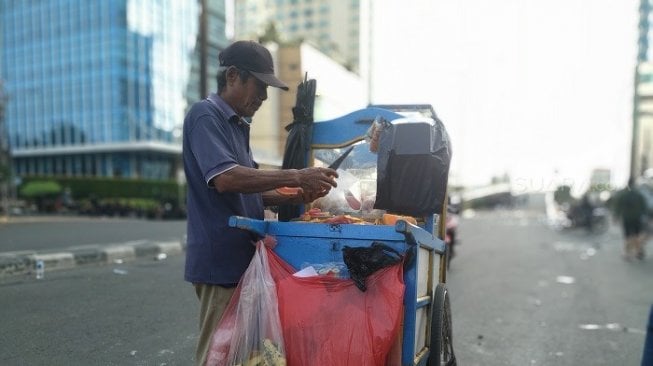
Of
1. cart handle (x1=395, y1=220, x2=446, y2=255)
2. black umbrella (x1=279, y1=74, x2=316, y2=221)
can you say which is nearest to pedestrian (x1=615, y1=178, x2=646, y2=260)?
black umbrella (x1=279, y1=74, x2=316, y2=221)

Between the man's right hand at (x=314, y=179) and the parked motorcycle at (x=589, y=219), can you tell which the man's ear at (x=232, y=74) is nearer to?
the man's right hand at (x=314, y=179)

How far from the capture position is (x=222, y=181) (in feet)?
6.80

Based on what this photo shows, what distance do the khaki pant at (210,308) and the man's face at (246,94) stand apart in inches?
30.1

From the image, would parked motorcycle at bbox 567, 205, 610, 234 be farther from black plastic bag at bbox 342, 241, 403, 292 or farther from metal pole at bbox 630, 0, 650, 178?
black plastic bag at bbox 342, 241, 403, 292

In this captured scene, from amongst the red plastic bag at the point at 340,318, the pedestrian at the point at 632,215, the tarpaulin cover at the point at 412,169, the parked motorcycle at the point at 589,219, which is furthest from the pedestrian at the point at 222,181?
the parked motorcycle at the point at 589,219

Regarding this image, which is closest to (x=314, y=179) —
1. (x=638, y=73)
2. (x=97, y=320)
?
(x=97, y=320)

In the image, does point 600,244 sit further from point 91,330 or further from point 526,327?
point 91,330

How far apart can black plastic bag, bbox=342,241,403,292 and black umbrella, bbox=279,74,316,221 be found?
0.99 metres

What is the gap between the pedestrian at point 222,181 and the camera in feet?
6.94

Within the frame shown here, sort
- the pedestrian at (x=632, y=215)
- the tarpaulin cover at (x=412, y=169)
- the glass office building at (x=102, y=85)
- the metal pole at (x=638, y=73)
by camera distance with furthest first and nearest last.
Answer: the glass office building at (x=102, y=85) < the metal pole at (x=638, y=73) < the pedestrian at (x=632, y=215) < the tarpaulin cover at (x=412, y=169)

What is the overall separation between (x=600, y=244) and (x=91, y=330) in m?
16.3

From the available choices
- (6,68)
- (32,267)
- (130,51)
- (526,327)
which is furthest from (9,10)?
(526,327)

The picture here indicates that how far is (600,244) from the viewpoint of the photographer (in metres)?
16.8

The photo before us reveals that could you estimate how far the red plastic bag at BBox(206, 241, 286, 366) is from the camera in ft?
7.00
